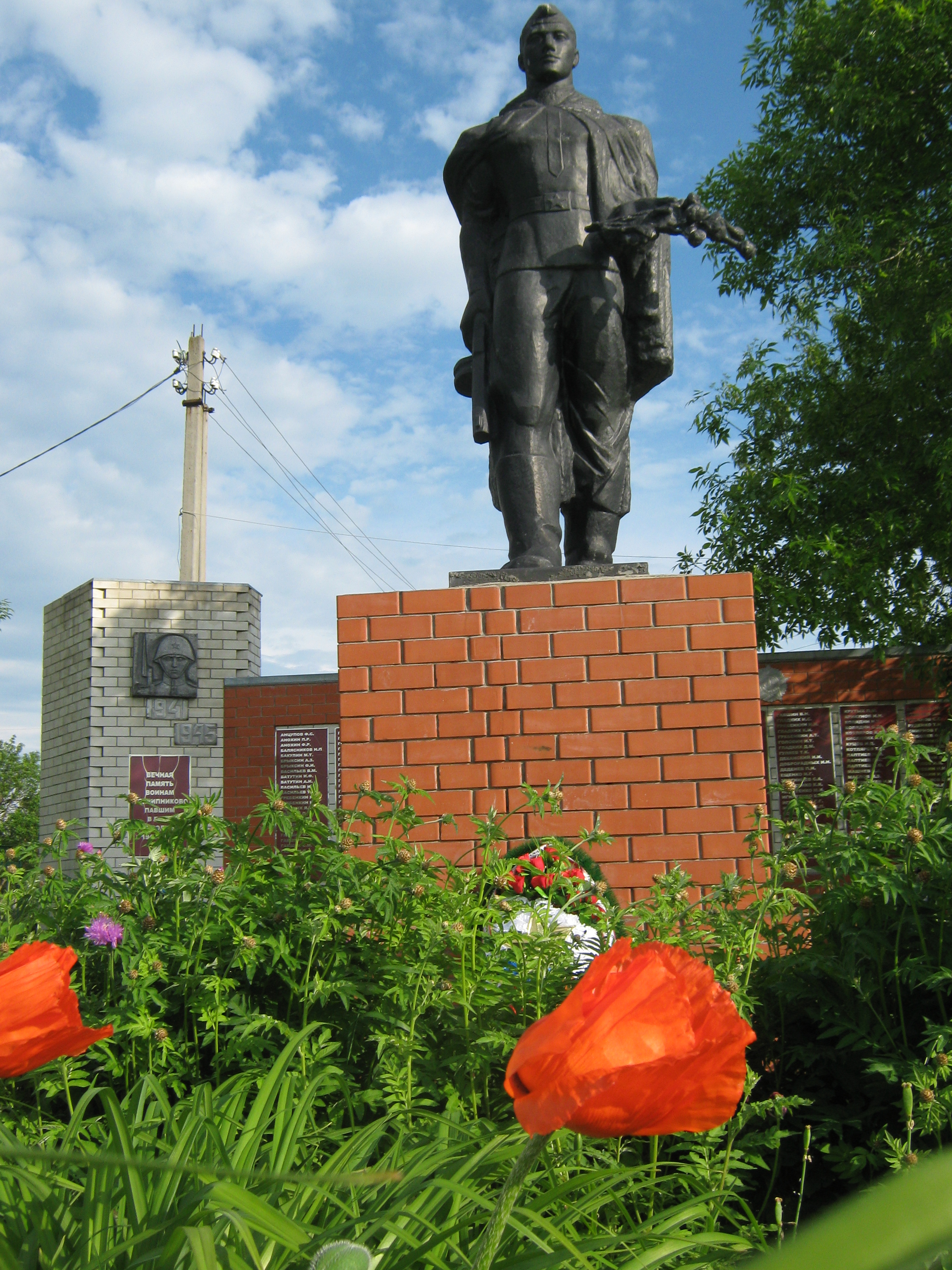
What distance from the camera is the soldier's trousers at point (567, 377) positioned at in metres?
3.56

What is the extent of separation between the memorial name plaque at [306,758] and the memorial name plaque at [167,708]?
1.04m

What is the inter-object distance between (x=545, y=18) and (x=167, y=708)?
27.0 ft

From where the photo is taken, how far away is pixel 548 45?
142 inches

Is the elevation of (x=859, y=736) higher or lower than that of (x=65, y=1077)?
higher

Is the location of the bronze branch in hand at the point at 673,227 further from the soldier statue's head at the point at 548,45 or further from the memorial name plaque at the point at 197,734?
the memorial name plaque at the point at 197,734

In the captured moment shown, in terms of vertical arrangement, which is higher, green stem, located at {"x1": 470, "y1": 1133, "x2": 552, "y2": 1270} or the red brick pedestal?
the red brick pedestal

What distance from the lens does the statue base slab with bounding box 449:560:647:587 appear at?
3.34 metres

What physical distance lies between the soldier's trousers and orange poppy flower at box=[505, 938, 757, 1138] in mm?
3087

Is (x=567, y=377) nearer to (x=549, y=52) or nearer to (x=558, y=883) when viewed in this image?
(x=549, y=52)

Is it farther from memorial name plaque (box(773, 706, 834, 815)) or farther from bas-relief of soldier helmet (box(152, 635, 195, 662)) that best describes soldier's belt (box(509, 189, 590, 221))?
bas-relief of soldier helmet (box(152, 635, 195, 662))

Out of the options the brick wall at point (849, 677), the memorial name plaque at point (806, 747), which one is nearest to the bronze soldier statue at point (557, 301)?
the memorial name plaque at point (806, 747)

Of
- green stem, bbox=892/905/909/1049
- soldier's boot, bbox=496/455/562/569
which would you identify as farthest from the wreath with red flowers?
soldier's boot, bbox=496/455/562/569

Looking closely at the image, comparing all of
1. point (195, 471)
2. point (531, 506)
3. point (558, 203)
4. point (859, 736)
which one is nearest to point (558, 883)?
point (531, 506)

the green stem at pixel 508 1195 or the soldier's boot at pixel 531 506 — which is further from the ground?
the soldier's boot at pixel 531 506
